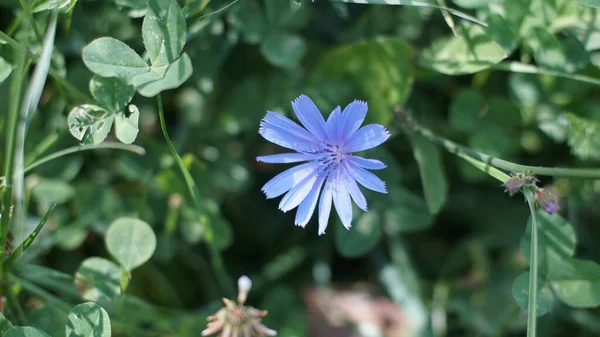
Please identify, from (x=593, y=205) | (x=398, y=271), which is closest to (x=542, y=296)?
(x=398, y=271)

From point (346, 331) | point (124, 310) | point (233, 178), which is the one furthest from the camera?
point (346, 331)

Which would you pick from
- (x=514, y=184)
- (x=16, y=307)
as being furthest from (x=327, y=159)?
(x=16, y=307)

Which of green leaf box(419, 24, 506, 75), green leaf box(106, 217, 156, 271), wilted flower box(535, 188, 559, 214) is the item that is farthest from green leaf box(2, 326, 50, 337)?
green leaf box(419, 24, 506, 75)

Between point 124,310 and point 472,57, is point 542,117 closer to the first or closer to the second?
point 472,57

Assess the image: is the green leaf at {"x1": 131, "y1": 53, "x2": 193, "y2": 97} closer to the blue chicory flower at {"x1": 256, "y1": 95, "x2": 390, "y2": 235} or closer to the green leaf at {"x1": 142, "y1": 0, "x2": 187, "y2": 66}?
the green leaf at {"x1": 142, "y1": 0, "x2": 187, "y2": 66}

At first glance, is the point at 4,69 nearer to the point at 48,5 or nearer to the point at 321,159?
the point at 48,5
